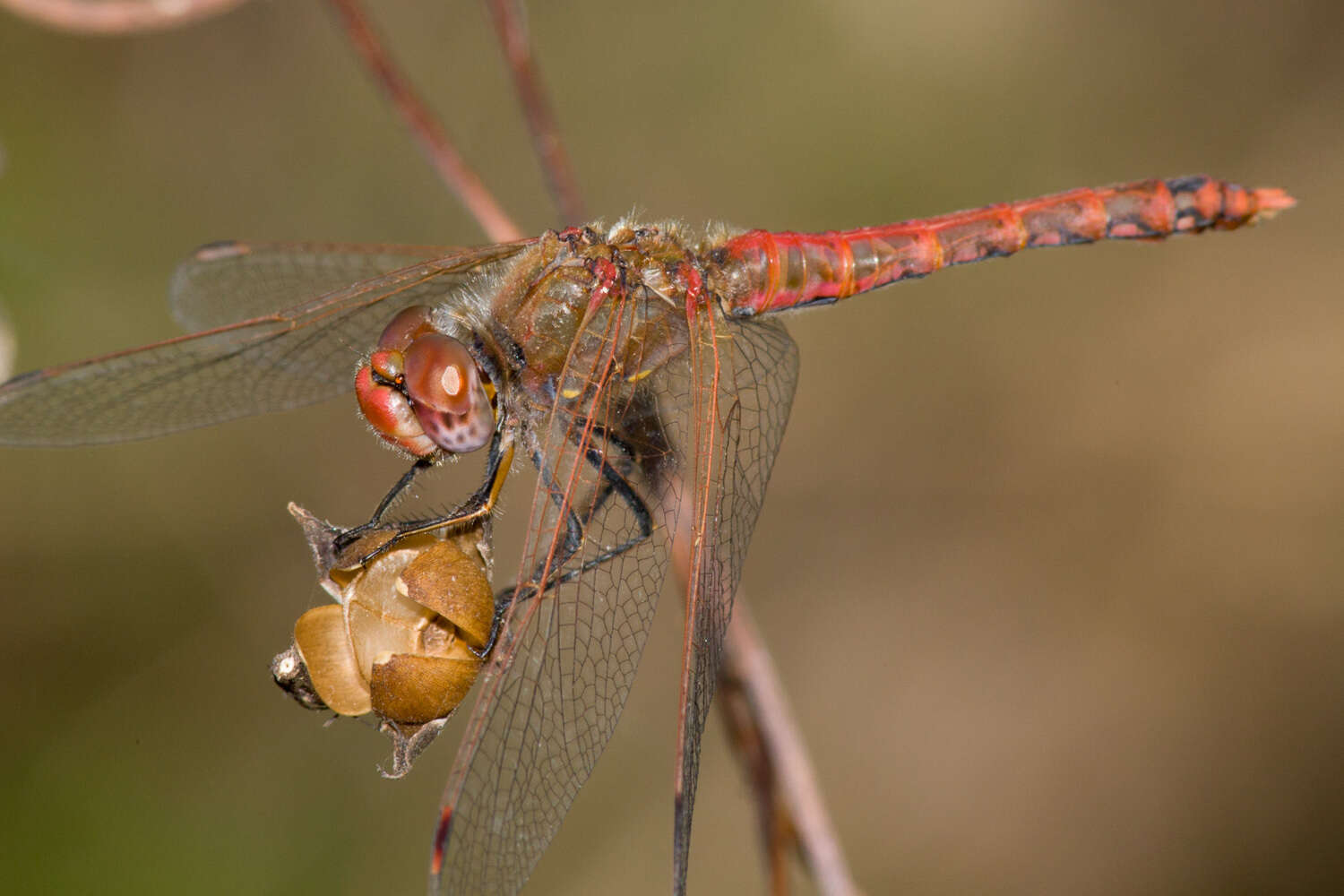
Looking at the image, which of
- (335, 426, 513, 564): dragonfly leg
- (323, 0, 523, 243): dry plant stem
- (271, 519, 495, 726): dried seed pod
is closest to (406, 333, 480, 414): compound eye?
(335, 426, 513, 564): dragonfly leg

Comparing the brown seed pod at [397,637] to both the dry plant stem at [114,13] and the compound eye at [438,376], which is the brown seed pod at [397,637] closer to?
the compound eye at [438,376]

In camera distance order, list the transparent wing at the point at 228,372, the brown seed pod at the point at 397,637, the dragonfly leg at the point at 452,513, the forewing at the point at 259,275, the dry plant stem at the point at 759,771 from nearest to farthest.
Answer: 1. the brown seed pod at the point at 397,637
2. the dragonfly leg at the point at 452,513
3. the dry plant stem at the point at 759,771
4. the transparent wing at the point at 228,372
5. the forewing at the point at 259,275

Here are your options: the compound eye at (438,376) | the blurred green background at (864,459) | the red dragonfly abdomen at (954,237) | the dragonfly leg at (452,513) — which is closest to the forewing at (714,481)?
the red dragonfly abdomen at (954,237)

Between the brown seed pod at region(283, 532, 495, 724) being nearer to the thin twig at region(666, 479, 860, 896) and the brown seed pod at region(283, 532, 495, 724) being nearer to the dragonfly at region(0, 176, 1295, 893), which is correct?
the dragonfly at region(0, 176, 1295, 893)

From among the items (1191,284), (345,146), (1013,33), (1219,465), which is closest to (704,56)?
(1013,33)

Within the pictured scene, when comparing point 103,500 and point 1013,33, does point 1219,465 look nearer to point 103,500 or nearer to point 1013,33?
point 1013,33

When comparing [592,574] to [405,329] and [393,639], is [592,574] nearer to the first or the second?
[393,639]
